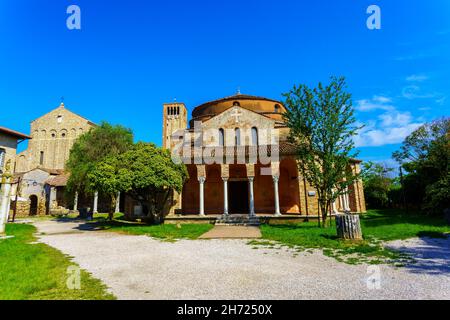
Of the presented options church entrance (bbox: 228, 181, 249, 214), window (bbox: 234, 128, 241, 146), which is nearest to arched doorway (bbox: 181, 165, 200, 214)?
church entrance (bbox: 228, 181, 249, 214)

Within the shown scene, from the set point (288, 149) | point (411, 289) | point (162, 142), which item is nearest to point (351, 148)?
point (288, 149)

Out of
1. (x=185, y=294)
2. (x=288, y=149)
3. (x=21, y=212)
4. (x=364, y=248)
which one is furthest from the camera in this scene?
(x=21, y=212)

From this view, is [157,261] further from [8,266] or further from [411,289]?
[411,289]

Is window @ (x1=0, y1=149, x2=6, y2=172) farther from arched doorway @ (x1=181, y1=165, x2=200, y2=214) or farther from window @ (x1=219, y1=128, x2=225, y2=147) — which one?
window @ (x1=219, y1=128, x2=225, y2=147)

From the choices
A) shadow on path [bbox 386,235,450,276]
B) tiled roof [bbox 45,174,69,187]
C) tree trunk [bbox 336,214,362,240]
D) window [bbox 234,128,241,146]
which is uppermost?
window [bbox 234,128,241,146]

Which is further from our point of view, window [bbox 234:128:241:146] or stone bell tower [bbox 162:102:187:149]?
stone bell tower [bbox 162:102:187:149]

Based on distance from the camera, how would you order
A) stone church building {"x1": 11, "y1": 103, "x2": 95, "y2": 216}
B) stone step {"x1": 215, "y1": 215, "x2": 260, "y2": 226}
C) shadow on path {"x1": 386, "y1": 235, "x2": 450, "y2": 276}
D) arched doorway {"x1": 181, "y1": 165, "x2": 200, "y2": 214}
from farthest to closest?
stone church building {"x1": 11, "y1": 103, "x2": 95, "y2": 216} → arched doorway {"x1": 181, "y1": 165, "x2": 200, "y2": 214} → stone step {"x1": 215, "y1": 215, "x2": 260, "y2": 226} → shadow on path {"x1": 386, "y1": 235, "x2": 450, "y2": 276}

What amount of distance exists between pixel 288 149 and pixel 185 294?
1661 cm

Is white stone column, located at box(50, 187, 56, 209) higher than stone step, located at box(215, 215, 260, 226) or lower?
higher

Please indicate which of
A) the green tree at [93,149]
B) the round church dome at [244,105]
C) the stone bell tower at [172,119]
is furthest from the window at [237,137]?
the stone bell tower at [172,119]

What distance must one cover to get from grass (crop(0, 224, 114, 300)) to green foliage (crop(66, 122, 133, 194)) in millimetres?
15757

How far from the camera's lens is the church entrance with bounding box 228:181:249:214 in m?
22.7

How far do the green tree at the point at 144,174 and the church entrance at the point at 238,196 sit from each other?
568 cm
